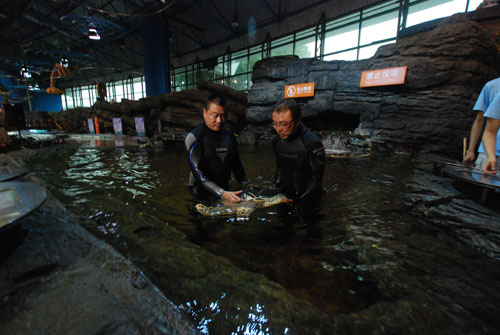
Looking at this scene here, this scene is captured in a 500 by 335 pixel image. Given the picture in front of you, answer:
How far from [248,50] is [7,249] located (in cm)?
2176

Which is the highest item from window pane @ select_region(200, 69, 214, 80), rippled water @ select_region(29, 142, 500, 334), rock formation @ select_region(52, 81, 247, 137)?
window pane @ select_region(200, 69, 214, 80)

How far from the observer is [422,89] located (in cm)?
962

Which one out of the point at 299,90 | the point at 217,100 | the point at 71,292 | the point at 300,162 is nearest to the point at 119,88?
the point at 299,90

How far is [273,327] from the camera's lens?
115cm

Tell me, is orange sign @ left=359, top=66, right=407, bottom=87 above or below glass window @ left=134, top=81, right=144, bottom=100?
below

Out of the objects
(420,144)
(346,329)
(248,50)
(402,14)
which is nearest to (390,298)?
(346,329)

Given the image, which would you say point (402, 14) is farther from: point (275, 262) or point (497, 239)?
point (275, 262)

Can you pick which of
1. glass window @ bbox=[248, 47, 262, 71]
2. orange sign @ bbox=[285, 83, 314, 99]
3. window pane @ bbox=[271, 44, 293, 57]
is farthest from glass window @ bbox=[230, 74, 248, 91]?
orange sign @ bbox=[285, 83, 314, 99]

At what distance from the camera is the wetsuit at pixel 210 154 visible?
3160 millimetres

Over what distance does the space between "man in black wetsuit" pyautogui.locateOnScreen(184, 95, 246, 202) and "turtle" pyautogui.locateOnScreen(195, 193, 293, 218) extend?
146 mm

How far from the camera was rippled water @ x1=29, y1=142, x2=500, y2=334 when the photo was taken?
1.22 meters

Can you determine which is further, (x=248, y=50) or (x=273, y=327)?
(x=248, y=50)

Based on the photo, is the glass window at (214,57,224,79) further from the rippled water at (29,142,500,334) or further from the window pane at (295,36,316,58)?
the rippled water at (29,142,500,334)

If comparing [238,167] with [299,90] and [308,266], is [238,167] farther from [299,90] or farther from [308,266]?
[299,90]
